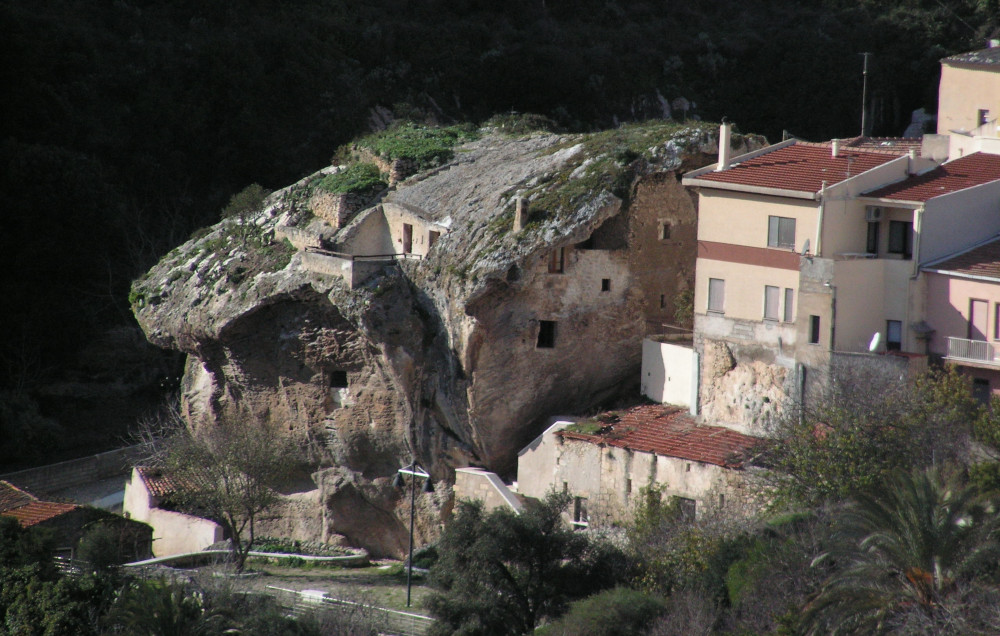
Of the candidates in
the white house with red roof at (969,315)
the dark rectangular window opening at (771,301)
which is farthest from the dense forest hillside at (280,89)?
the white house with red roof at (969,315)

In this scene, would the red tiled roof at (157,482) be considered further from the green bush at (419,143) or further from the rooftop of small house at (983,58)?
the rooftop of small house at (983,58)

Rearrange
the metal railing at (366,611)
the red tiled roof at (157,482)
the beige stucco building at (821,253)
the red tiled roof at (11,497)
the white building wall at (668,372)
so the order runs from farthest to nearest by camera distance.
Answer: the red tiled roof at (157,482), the red tiled roof at (11,497), the white building wall at (668,372), the beige stucco building at (821,253), the metal railing at (366,611)

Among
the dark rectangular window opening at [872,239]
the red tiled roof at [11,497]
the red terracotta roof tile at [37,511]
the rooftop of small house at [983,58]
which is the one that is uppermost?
the rooftop of small house at [983,58]

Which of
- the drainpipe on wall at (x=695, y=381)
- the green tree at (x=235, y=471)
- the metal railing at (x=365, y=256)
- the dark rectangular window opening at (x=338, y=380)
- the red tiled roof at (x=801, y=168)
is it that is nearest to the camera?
the red tiled roof at (x=801, y=168)

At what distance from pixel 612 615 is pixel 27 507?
21471mm

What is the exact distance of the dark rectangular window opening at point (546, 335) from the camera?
44531 mm

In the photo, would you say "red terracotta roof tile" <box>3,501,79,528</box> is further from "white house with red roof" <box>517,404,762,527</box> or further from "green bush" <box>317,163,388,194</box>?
"white house with red roof" <box>517,404,762,527</box>

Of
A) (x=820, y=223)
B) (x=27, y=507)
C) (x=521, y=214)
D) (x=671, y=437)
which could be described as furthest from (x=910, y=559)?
(x=27, y=507)

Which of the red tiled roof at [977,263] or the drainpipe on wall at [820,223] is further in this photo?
the drainpipe on wall at [820,223]

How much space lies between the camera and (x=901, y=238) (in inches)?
1593

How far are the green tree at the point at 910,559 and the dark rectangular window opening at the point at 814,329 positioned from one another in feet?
23.3

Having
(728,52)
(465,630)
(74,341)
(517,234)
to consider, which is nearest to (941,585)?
(465,630)

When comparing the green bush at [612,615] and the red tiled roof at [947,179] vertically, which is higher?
the red tiled roof at [947,179]

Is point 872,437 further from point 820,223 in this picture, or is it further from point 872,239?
point 872,239
